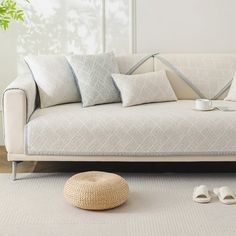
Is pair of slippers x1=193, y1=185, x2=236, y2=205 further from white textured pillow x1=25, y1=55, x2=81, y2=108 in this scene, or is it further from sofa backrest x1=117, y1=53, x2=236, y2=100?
white textured pillow x1=25, y1=55, x2=81, y2=108

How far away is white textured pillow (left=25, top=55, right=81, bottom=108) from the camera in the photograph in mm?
3631

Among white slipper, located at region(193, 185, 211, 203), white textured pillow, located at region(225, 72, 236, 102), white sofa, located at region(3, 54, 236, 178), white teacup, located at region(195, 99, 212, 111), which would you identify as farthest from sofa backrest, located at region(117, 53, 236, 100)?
white slipper, located at region(193, 185, 211, 203)

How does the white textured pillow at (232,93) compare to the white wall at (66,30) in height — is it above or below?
below

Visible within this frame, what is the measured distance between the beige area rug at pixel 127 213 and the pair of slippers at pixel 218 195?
0.04 meters

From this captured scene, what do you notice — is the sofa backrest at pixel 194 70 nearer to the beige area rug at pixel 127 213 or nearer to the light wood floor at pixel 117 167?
the light wood floor at pixel 117 167

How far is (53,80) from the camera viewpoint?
144 inches

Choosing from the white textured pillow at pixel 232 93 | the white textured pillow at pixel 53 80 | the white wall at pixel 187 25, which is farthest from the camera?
the white wall at pixel 187 25

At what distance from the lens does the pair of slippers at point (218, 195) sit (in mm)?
2988

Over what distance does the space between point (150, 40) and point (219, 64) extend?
615 millimetres

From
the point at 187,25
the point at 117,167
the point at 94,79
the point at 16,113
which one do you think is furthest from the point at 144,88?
the point at 16,113

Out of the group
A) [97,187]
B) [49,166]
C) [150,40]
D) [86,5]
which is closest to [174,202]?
[97,187]

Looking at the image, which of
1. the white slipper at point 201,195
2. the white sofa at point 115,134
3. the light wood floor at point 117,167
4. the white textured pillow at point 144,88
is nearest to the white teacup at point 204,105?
the white sofa at point 115,134

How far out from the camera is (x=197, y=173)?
11.7 ft

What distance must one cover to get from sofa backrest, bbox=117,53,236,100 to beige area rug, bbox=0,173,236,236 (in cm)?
79
